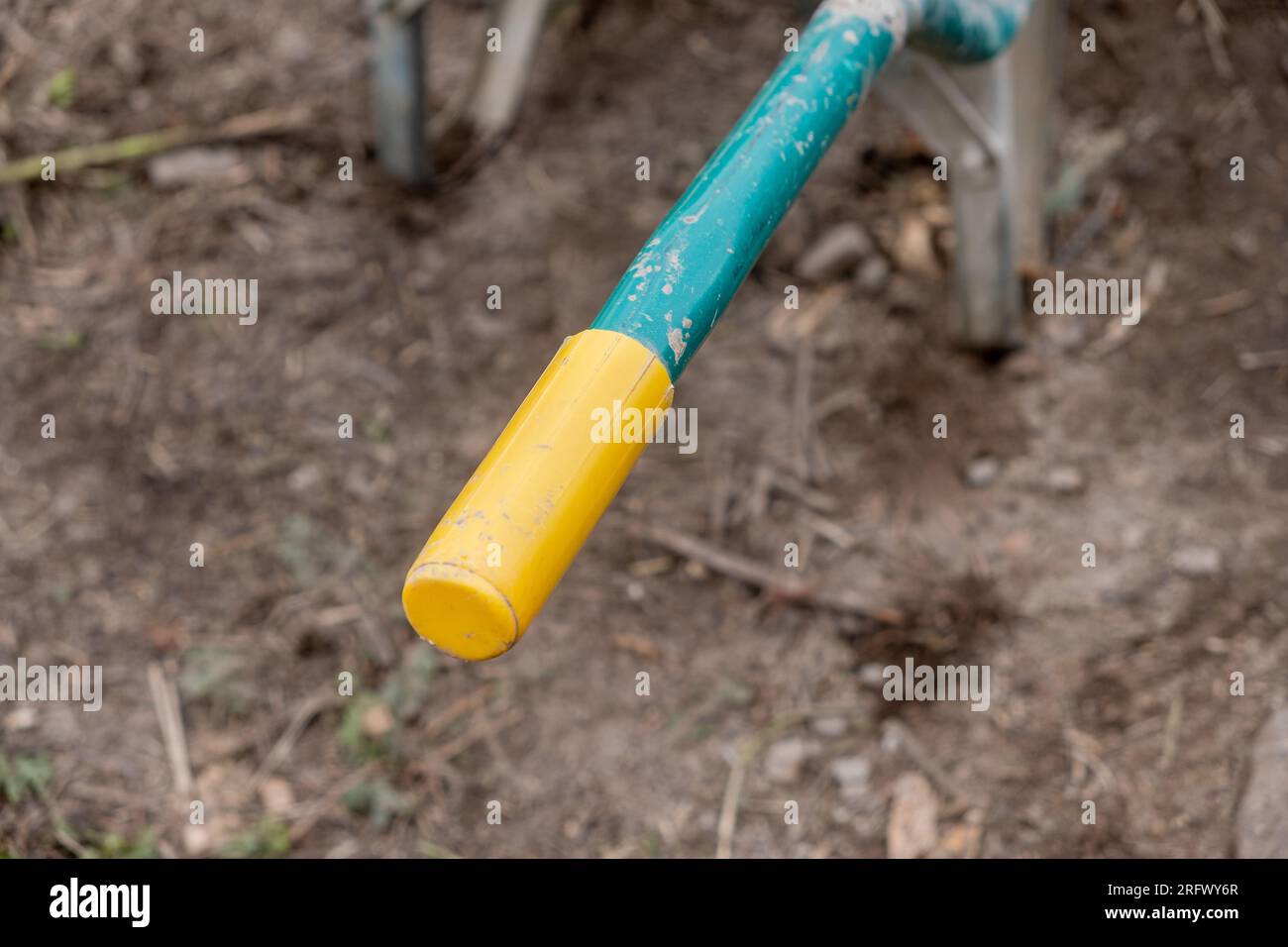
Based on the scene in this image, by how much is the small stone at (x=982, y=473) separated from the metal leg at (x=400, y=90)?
1.55 m

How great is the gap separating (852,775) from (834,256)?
4.22 feet

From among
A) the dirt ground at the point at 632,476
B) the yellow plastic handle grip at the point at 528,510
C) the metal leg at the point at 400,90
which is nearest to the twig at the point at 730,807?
the dirt ground at the point at 632,476

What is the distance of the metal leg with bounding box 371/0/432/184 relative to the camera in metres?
2.70

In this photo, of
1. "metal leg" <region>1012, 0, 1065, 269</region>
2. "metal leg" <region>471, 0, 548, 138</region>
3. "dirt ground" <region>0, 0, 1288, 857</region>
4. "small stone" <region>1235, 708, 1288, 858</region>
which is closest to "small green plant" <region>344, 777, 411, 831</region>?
"dirt ground" <region>0, 0, 1288, 857</region>

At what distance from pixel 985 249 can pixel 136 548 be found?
200 centimetres

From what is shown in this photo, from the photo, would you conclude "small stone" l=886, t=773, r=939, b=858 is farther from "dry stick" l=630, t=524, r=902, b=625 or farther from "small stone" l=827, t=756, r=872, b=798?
"dry stick" l=630, t=524, r=902, b=625

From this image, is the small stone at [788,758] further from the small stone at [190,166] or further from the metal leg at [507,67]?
the small stone at [190,166]

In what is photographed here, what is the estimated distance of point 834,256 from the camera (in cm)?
280

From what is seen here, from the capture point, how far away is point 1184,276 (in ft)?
8.84

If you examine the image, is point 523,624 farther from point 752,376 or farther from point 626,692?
point 752,376

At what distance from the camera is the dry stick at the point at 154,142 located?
9.49 ft

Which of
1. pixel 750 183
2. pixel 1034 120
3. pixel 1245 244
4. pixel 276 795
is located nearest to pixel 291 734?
pixel 276 795

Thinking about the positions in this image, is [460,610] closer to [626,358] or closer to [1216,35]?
[626,358]

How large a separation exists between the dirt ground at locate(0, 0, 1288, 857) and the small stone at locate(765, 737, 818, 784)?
0.04 ft
